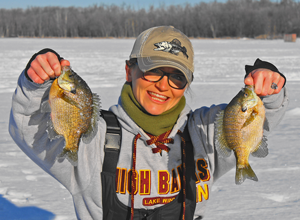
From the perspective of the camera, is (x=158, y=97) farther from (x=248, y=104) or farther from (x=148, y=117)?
(x=248, y=104)

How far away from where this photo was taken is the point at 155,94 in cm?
190

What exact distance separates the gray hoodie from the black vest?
0.03 m

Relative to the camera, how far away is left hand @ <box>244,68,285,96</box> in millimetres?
1595

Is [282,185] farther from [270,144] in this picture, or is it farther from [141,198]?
[141,198]

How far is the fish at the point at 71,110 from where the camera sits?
1406 millimetres

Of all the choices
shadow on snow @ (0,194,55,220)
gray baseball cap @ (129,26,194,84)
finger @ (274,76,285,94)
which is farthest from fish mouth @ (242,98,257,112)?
shadow on snow @ (0,194,55,220)

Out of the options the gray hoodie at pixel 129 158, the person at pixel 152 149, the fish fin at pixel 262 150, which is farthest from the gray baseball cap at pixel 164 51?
the fish fin at pixel 262 150

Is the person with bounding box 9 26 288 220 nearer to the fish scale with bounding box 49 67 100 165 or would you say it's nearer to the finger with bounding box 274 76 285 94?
the finger with bounding box 274 76 285 94

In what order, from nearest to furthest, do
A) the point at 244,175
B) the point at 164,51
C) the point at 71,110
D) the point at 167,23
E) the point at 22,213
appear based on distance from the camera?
the point at 71,110
the point at 244,175
the point at 164,51
the point at 22,213
the point at 167,23

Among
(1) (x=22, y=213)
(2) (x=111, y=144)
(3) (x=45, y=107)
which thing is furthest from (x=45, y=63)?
(1) (x=22, y=213)

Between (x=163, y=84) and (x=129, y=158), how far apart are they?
50 centimetres

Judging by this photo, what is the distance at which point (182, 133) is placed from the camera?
6.65 feet

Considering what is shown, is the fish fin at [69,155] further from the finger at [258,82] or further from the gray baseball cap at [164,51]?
the finger at [258,82]

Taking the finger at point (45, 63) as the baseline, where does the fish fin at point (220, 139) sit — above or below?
below
